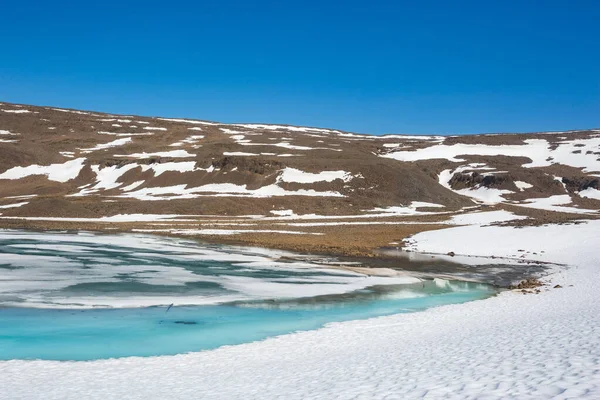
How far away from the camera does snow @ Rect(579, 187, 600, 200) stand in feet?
247

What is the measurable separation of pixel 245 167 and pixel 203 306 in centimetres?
5749

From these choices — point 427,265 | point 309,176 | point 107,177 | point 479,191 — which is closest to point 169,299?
point 427,265

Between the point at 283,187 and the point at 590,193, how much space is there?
4529cm

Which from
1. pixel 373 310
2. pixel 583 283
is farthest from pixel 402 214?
pixel 373 310

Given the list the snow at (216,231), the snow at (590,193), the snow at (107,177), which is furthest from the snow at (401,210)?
the snow at (107,177)

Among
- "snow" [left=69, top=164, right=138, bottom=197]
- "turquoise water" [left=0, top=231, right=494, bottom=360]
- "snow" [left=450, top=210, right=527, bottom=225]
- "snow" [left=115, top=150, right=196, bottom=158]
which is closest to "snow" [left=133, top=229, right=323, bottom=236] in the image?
"turquoise water" [left=0, top=231, right=494, bottom=360]

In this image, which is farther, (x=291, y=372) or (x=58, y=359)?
(x=58, y=359)

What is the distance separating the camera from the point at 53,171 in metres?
84.1

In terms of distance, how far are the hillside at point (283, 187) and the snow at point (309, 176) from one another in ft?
0.47

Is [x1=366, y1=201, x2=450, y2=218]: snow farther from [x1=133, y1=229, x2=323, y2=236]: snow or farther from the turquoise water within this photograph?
the turquoise water

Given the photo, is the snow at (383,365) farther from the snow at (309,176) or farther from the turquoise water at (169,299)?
the snow at (309,176)

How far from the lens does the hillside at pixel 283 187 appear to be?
5131 centimetres

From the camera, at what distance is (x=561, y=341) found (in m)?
10.8

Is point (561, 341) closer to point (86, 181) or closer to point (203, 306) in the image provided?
point (203, 306)
